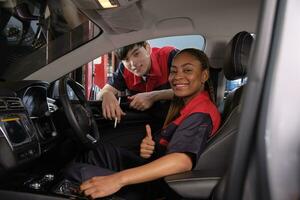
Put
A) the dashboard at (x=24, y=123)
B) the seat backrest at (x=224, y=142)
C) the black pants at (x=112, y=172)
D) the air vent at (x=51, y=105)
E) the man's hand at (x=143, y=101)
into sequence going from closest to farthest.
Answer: the seat backrest at (x=224, y=142)
the dashboard at (x=24, y=123)
the black pants at (x=112, y=172)
the air vent at (x=51, y=105)
the man's hand at (x=143, y=101)

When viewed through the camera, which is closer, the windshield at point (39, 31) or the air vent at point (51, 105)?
the air vent at point (51, 105)

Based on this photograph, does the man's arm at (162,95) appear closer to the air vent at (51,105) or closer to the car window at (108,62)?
the car window at (108,62)

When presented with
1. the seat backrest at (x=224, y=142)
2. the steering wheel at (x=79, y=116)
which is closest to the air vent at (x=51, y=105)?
the steering wheel at (x=79, y=116)

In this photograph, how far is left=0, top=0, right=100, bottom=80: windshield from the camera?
223 cm

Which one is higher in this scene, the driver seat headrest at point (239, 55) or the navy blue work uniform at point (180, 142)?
the driver seat headrest at point (239, 55)

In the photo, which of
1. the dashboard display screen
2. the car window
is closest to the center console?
the dashboard display screen

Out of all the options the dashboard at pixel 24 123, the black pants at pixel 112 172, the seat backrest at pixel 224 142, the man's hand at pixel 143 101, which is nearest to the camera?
the seat backrest at pixel 224 142

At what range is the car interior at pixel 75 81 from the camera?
1.33 meters

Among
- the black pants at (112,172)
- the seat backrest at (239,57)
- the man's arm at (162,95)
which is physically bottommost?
the black pants at (112,172)

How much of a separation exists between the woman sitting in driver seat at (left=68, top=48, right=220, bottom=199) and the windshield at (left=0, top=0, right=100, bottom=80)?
74 centimetres

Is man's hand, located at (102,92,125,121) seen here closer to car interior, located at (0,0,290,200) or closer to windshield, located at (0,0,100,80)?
car interior, located at (0,0,290,200)

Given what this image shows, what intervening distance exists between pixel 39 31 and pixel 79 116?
1.08 meters

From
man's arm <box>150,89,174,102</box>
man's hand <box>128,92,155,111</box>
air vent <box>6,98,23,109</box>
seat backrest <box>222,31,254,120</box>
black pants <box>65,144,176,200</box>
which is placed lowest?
black pants <box>65,144,176,200</box>

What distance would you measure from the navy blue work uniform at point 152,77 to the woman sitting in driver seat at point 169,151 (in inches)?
27.7
